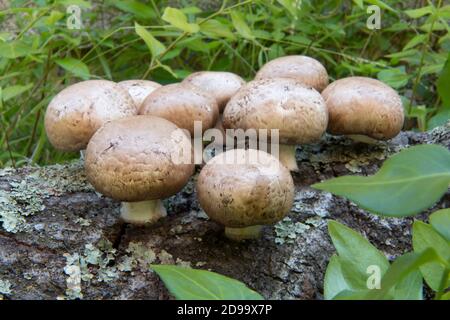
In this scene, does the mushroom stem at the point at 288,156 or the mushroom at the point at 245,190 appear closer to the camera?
the mushroom at the point at 245,190

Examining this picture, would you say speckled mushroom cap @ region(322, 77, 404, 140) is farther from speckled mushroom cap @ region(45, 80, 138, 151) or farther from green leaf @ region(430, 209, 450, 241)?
green leaf @ region(430, 209, 450, 241)

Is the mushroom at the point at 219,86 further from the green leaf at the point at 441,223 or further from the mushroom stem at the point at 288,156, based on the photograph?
the green leaf at the point at 441,223

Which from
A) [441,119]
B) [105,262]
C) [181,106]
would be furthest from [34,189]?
[441,119]

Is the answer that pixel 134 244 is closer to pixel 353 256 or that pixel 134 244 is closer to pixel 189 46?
pixel 353 256

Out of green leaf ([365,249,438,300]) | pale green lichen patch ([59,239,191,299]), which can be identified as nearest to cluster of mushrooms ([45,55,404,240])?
pale green lichen patch ([59,239,191,299])

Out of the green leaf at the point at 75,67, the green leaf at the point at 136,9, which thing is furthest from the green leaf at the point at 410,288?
the green leaf at the point at 136,9

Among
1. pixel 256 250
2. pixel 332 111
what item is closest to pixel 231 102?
pixel 332 111
